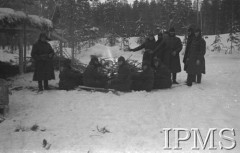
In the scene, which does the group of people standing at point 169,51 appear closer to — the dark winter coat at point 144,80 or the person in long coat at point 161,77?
the person in long coat at point 161,77

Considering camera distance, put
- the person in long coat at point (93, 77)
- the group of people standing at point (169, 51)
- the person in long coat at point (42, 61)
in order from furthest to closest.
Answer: the group of people standing at point (169, 51), the person in long coat at point (93, 77), the person in long coat at point (42, 61)

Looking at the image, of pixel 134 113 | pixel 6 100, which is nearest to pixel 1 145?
pixel 6 100

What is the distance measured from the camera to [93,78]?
9133 mm

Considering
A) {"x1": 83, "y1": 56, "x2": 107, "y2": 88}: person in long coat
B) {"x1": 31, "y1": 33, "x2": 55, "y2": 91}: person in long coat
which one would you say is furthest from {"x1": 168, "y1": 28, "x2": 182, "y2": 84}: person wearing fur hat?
{"x1": 31, "y1": 33, "x2": 55, "y2": 91}: person in long coat

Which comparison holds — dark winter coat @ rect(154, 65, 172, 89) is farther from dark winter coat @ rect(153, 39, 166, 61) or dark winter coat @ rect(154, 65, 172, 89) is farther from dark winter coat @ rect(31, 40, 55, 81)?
dark winter coat @ rect(31, 40, 55, 81)

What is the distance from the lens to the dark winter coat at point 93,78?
910cm

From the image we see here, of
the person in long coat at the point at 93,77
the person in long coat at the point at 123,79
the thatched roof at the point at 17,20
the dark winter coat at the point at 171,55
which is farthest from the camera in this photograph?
the dark winter coat at the point at 171,55

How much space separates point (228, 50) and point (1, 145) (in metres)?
31.6

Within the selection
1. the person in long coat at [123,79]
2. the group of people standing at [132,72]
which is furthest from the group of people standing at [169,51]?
the person in long coat at [123,79]

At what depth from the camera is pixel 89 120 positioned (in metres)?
5.99

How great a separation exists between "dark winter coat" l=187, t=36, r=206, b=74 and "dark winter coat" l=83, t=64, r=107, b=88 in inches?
124

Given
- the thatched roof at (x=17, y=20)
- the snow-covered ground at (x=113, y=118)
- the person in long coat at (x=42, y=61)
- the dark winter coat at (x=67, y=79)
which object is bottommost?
the snow-covered ground at (x=113, y=118)

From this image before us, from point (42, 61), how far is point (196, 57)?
17.9 ft

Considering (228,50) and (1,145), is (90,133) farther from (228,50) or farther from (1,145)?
(228,50)
